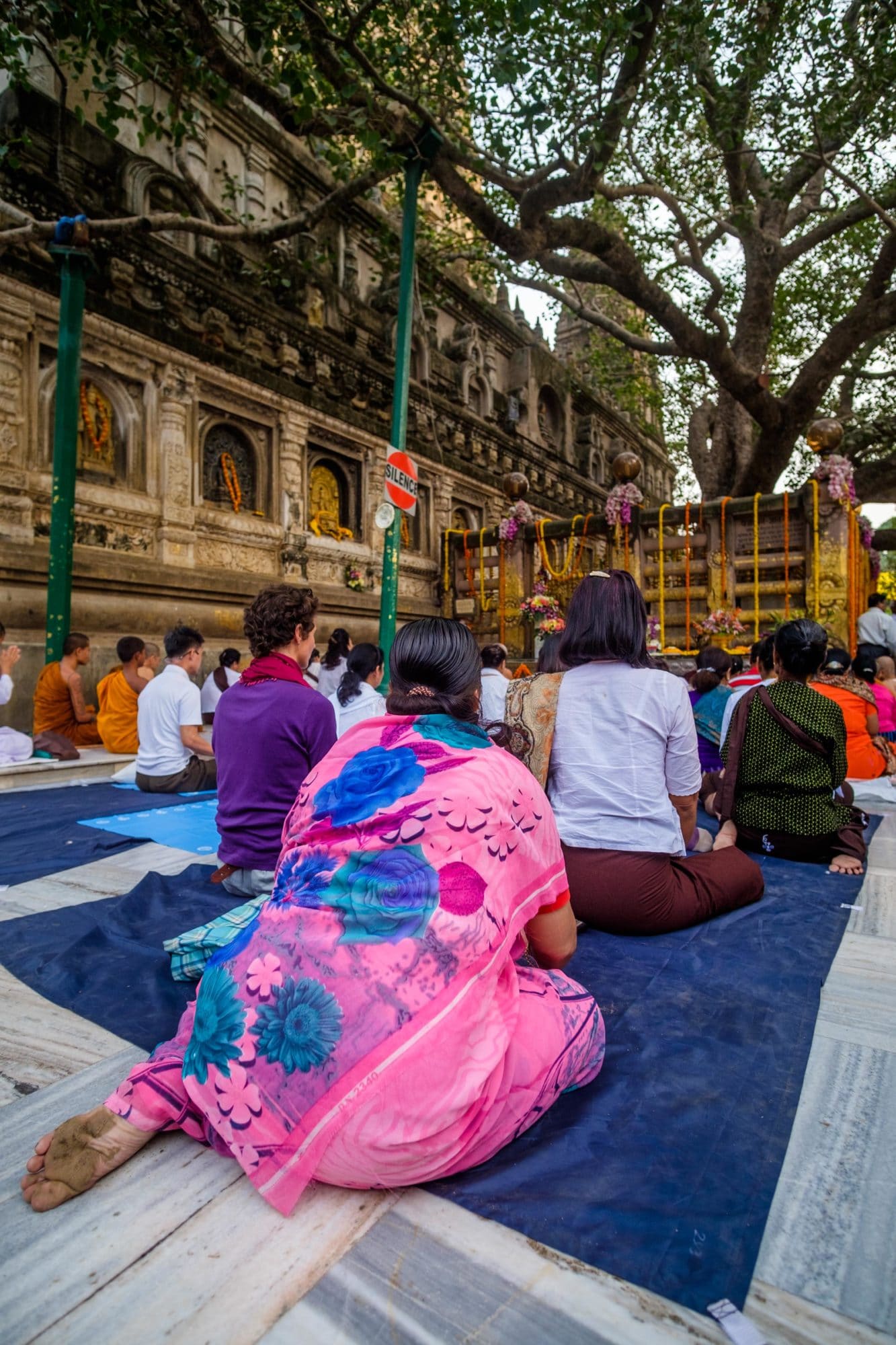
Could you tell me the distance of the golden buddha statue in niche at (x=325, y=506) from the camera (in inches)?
460

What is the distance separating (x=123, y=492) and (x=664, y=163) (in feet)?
29.9

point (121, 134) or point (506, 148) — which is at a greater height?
point (121, 134)

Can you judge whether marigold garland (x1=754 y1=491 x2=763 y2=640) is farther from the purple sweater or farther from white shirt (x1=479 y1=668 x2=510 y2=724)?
the purple sweater

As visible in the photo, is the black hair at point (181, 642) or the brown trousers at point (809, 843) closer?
the brown trousers at point (809, 843)

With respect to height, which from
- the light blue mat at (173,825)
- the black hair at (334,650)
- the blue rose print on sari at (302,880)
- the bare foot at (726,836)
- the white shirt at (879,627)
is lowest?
the light blue mat at (173,825)

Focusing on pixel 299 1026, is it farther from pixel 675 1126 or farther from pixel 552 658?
pixel 552 658

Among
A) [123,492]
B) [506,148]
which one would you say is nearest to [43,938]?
[123,492]

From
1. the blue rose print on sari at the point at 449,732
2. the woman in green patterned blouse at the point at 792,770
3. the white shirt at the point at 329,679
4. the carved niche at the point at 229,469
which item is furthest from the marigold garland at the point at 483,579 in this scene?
the blue rose print on sari at the point at 449,732

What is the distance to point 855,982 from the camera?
240 cm

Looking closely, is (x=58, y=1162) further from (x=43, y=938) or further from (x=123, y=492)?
(x=123, y=492)

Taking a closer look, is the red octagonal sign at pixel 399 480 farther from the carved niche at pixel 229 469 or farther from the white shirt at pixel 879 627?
the white shirt at pixel 879 627

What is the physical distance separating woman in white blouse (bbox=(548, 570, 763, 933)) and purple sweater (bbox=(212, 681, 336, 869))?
998 mm

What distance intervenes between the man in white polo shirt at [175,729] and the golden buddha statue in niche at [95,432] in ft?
15.7

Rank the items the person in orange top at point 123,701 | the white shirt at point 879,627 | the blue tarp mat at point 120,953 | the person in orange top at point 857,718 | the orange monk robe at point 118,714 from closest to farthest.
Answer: the blue tarp mat at point 120,953 < the person in orange top at point 857,718 < the person in orange top at point 123,701 < the orange monk robe at point 118,714 < the white shirt at point 879,627
